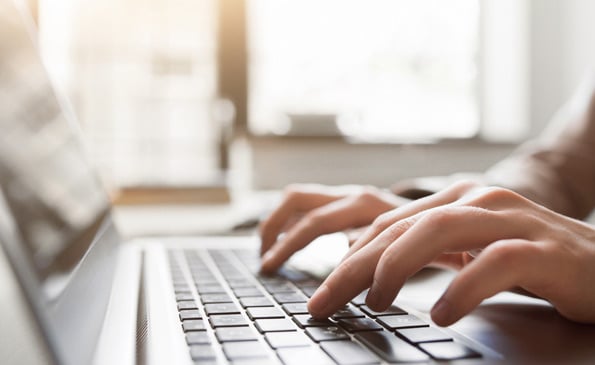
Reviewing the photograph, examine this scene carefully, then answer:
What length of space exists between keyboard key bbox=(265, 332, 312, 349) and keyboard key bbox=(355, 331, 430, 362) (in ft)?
0.10

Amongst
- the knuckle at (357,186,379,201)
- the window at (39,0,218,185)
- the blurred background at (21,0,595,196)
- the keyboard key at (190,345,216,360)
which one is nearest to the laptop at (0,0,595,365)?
the keyboard key at (190,345,216,360)

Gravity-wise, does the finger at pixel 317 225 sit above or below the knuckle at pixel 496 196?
below

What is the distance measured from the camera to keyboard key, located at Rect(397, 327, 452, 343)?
0.33 meters

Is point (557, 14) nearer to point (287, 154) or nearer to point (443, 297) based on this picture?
point (287, 154)

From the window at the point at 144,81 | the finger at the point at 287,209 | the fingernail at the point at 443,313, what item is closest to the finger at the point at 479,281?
the fingernail at the point at 443,313

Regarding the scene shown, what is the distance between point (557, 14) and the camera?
2.78m

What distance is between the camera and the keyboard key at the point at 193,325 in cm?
35

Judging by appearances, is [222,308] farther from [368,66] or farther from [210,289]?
[368,66]

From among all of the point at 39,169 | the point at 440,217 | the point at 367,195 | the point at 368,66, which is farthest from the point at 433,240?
the point at 368,66

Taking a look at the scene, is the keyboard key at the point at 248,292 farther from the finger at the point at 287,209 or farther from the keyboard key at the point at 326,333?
the finger at the point at 287,209

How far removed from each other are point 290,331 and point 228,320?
0.05 metres

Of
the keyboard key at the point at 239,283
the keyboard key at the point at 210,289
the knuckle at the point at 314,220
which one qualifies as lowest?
the keyboard key at the point at 239,283

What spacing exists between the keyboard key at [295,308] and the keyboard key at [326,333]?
0.05 m

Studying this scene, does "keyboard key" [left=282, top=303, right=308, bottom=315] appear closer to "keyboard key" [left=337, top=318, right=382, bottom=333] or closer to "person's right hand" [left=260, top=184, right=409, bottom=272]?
"keyboard key" [left=337, top=318, right=382, bottom=333]
